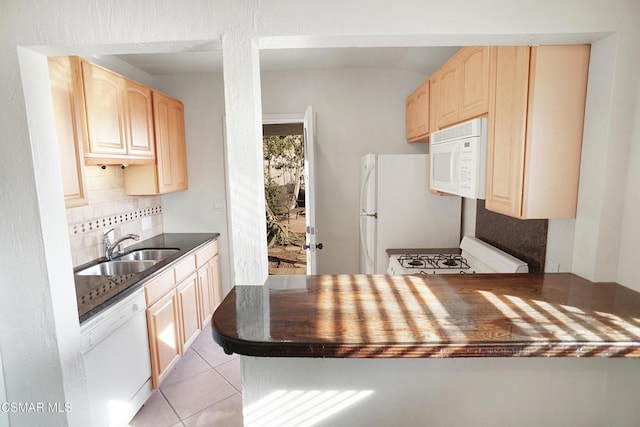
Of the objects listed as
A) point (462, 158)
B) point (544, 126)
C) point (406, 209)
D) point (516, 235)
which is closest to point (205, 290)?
point (406, 209)

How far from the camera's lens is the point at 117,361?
6.17ft

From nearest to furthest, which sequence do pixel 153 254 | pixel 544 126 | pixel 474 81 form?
pixel 544 126 < pixel 474 81 < pixel 153 254

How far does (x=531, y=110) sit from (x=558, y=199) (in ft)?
1.28

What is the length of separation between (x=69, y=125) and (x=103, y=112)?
0.36m

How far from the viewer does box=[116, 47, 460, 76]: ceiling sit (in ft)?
8.80

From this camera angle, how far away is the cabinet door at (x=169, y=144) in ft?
9.45

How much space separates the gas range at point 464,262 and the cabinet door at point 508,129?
0.45 metres

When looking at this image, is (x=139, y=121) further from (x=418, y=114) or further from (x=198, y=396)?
(x=418, y=114)

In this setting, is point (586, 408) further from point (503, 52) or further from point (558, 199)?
point (503, 52)

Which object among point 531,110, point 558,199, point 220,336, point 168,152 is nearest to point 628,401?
point 558,199

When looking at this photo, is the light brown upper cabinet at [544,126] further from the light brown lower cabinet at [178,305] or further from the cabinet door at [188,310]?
the cabinet door at [188,310]

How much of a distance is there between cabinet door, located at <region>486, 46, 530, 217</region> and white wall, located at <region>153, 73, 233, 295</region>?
253cm

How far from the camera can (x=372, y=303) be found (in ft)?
3.98

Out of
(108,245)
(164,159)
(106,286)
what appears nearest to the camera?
(106,286)
